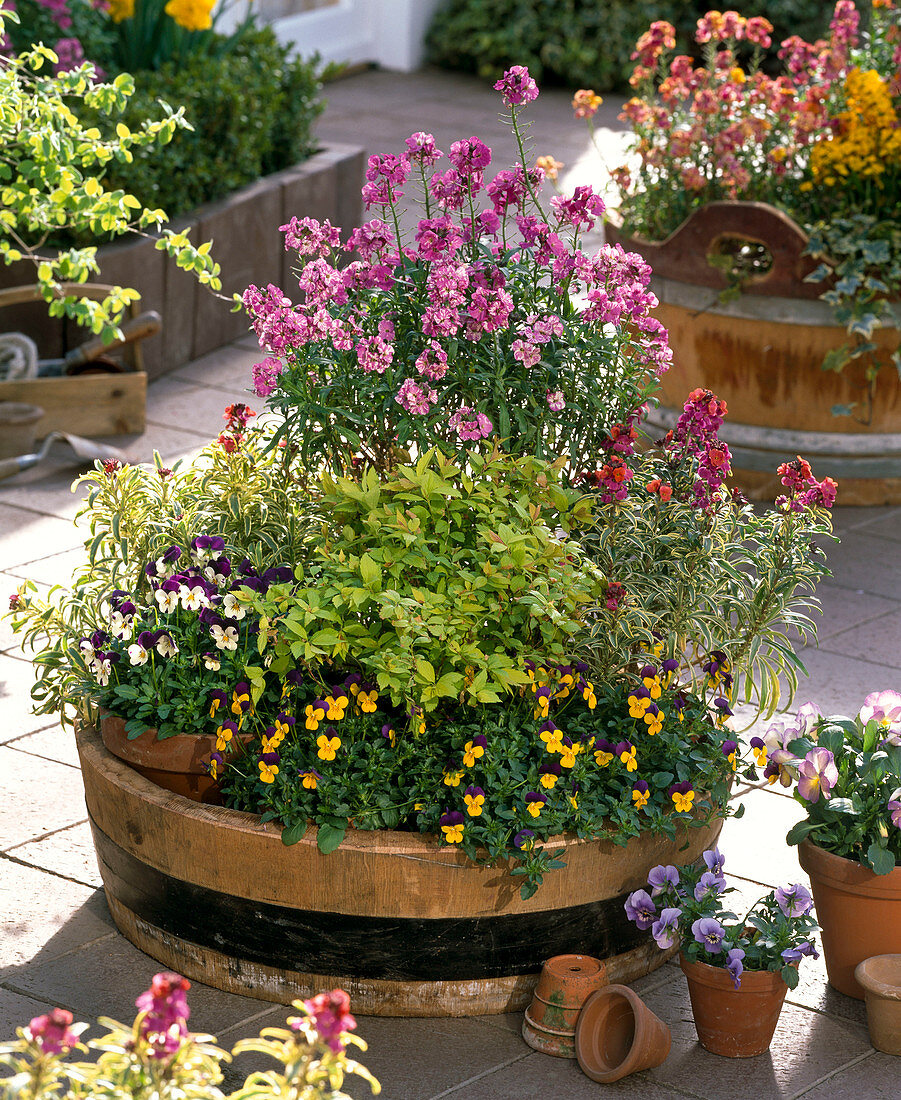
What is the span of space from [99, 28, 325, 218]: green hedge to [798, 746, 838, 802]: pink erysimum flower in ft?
13.9

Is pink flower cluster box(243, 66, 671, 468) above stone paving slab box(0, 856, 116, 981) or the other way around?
above

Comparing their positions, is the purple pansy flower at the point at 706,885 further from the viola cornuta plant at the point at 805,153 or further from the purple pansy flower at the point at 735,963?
the viola cornuta plant at the point at 805,153

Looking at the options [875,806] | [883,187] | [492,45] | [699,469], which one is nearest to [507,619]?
[699,469]

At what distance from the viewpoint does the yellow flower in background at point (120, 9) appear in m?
6.66

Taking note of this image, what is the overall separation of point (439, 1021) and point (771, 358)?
299 cm

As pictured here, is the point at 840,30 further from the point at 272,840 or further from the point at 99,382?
the point at 272,840

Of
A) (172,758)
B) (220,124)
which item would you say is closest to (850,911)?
(172,758)

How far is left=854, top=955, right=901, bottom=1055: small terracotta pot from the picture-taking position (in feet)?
8.23

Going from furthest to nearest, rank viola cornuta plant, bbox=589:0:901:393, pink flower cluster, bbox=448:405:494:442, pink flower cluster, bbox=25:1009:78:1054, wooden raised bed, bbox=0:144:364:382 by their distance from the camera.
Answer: wooden raised bed, bbox=0:144:364:382 → viola cornuta plant, bbox=589:0:901:393 → pink flower cluster, bbox=448:405:494:442 → pink flower cluster, bbox=25:1009:78:1054

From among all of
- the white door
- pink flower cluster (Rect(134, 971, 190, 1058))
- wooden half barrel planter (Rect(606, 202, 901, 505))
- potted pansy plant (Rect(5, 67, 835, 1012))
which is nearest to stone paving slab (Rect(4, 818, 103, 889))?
potted pansy plant (Rect(5, 67, 835, 1012))

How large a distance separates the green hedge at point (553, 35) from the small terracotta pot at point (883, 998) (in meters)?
10.3

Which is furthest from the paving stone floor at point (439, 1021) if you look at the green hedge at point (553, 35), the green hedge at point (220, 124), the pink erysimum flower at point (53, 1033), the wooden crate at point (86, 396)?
the green hedge at point (553, 35)

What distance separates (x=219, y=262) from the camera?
654cm

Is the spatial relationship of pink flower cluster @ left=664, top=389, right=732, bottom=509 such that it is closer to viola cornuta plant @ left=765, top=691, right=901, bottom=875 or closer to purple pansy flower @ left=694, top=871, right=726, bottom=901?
viola cornuta plant @ left=765, top=691, right=901, bottom=875
